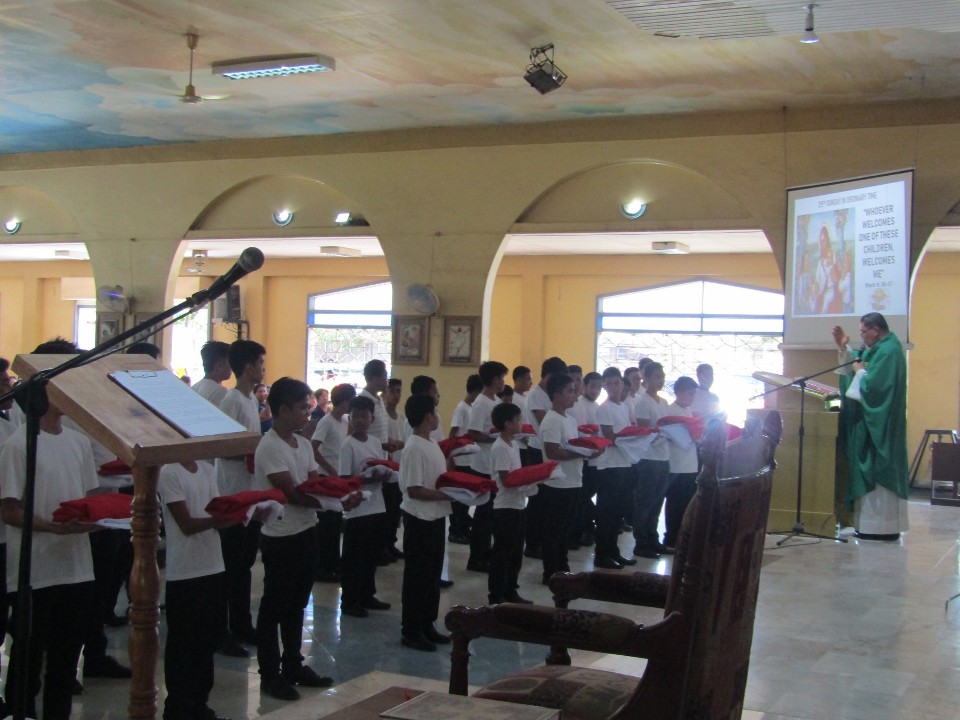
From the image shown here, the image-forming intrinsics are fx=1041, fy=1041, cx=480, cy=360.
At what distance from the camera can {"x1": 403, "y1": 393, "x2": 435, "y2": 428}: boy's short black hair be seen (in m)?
5.75

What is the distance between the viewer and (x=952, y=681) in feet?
16.7

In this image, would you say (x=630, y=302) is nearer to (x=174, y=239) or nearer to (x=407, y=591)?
(x=174, y=239)

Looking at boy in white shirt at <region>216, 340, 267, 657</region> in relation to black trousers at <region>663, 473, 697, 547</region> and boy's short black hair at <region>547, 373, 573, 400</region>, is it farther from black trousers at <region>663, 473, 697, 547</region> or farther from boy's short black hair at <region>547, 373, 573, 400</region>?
black trousers at <region>663, 473, 697, 547</region>

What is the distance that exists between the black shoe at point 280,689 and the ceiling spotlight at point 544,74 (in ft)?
16.8

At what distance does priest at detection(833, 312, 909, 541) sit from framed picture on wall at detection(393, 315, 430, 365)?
4304 millimetres

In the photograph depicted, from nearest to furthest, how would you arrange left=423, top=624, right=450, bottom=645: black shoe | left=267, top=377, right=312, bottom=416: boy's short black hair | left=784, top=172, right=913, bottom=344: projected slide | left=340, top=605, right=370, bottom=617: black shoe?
1. left=267, top=377, right=312, bottom=416: boy's short black hair
2. left=423, top=624, right=450, bottom=645: black shoe
3. left=340, top=605, right=370, bottom=617: black shoe
4. left=784, top=172, right=913, bottom=344: projected slide

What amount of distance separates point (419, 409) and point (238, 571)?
4.23 ft

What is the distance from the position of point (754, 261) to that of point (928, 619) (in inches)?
372

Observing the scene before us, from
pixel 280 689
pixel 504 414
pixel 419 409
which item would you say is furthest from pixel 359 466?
pixel 280 689

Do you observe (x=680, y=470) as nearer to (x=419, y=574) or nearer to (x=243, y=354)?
(x=419, y=574)

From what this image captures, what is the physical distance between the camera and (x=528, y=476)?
601 cm

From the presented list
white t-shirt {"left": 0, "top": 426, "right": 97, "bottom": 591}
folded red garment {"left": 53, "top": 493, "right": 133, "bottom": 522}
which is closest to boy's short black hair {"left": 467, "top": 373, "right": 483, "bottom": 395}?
white t-shirt {"left": 0, "top": 426, "right": 97, "bottom": 591}

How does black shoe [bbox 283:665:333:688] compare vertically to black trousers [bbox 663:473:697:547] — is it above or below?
below

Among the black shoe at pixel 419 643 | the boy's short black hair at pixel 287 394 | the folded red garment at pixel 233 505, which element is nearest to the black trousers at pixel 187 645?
the folded red garment at pixel 233 505
